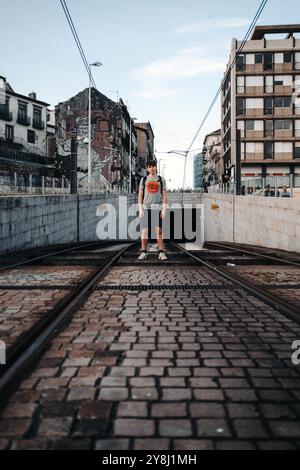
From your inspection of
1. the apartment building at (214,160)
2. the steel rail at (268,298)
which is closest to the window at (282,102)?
the apartment building at (214,160)

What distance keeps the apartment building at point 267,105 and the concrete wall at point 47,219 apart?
29.1 m

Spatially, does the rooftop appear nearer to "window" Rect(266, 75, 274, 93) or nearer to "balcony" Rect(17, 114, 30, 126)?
"window" Rect(266, 75, 274, 93)

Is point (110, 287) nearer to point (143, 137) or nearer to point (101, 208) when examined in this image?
point (101, 208)

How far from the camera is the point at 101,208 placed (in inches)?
1152

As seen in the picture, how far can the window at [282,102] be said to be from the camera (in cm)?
5438

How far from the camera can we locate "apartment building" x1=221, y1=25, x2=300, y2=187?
2137 inches

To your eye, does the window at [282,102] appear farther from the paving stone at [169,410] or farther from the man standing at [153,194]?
the paving stone at [169,410]

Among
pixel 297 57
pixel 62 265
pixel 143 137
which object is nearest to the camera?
pixel 62 265

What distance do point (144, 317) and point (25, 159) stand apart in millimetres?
45807

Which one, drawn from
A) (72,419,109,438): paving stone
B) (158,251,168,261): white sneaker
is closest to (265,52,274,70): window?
(158,251,168,261): white sneaker

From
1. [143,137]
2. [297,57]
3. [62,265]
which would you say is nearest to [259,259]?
[62,265]

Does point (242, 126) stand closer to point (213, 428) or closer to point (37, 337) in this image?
point (37, 337)

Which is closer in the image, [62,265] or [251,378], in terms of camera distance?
[251,378]

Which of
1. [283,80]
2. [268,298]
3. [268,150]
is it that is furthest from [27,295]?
[283,80]
